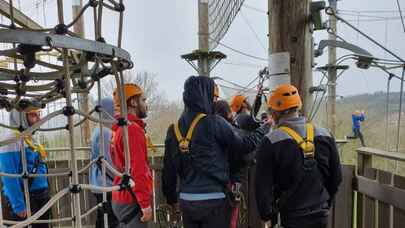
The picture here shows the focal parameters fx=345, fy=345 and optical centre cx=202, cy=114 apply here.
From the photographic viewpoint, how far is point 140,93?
8.08ft

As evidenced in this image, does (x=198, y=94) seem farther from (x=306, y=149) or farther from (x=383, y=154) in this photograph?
(x=383, y=154)

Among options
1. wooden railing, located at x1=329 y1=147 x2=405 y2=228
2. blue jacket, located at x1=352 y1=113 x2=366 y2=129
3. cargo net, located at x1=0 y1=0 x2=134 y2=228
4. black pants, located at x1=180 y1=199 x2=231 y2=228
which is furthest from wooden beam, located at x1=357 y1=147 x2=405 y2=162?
blue jacket, located at x1=352 y1=113 x2=366 y2=129

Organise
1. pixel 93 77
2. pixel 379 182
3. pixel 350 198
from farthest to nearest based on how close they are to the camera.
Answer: pixel 350 198
pixel 379 182
pixel 93 77

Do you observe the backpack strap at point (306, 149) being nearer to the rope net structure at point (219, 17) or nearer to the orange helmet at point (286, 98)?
the orange helmet at point (286, 98)

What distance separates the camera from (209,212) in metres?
2.26

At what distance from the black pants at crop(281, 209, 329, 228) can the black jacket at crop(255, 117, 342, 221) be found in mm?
52

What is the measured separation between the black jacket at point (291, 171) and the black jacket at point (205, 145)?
267mm

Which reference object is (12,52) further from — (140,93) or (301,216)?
(301,216)

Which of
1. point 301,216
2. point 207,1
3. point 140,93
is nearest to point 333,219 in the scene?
point 301,216

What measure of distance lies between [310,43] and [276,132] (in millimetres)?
741

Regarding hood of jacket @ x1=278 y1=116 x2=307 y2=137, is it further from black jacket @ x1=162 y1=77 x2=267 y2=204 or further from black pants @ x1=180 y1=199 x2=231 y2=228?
black pants @ x1=180 y1=199 x2=231 y2=228

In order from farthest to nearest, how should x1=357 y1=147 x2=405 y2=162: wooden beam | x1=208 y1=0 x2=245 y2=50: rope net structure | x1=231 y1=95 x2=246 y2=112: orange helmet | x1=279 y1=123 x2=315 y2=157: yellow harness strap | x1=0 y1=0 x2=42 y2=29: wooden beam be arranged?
x1=208 y1=0 x2=245 y2=50: rope net structure, x1=231 y1=95 x2=246 y2=112: orange helmet, x1=357 y1=147 x2=405 y2=162: wooden beam, x1=279 y1=123 x2=315 y2=157: yellow harness strap, x1=0 y1=0 x2=42 y2=29: wooden beam

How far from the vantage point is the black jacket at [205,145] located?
224 centimetres

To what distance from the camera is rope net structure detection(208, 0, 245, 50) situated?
23.5 ft
